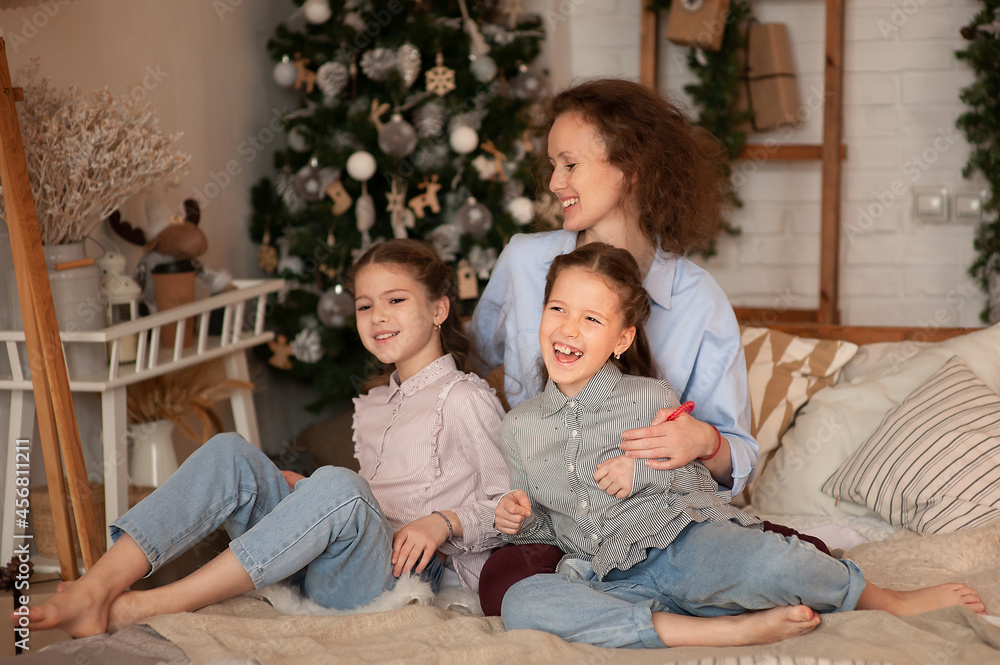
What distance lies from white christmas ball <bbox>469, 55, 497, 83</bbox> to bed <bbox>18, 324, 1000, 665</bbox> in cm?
107

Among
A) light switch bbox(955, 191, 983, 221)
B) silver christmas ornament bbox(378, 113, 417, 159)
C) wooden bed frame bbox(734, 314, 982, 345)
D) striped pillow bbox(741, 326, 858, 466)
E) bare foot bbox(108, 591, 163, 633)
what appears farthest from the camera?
light switch bbox(955, 191, 983, 221)

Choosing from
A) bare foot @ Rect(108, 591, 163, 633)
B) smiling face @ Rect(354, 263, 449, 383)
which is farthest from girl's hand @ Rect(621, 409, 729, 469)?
bare foot @ Rect(108, 591, 163, 633)

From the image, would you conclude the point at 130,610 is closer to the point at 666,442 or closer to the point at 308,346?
the point at 666,442

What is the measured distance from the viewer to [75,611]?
1.17m

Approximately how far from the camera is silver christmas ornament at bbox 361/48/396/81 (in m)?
2.56

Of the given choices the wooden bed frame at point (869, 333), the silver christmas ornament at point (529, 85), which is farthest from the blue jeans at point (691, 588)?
the silver christmas ornament at point (529, 85)

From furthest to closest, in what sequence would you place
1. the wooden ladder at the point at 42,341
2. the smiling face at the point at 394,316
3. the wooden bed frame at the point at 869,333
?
the wooden bed frame at the point at 869,333, the smiling face at the point at 394,316, the wooden ladder at the point at 42,341

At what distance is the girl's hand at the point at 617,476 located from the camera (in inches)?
51.0

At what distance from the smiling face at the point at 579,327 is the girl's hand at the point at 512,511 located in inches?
7.2

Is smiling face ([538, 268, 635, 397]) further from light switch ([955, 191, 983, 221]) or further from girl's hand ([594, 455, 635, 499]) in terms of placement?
light switch ([955, 191, 983, 221])

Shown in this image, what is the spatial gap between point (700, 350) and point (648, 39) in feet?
5.75

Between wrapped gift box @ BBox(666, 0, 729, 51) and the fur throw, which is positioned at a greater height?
wrapped gift box @ BBox(666, 0, 729, 51)

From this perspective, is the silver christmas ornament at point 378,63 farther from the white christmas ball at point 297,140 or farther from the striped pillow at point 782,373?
the striped pillow at point 782,373

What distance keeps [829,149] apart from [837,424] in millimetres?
1238
